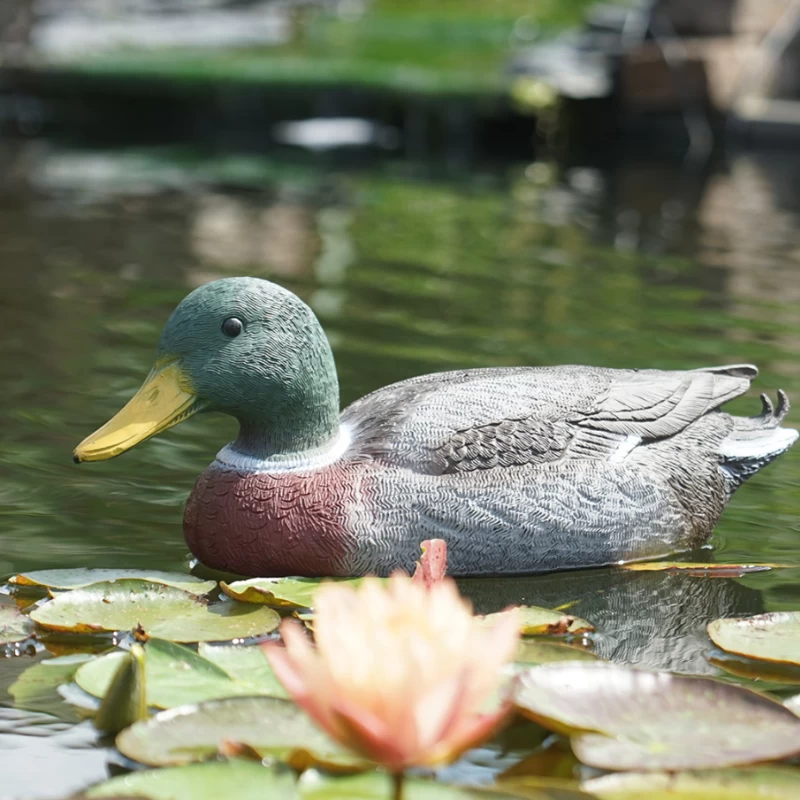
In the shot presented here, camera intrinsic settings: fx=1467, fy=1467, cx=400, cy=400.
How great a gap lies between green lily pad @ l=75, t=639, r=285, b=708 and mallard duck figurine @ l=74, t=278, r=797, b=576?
777mm

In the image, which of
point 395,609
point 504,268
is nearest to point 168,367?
point 395,609

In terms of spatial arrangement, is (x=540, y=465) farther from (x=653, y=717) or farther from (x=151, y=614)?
(x=653, y=717)

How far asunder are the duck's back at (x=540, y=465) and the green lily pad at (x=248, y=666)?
79cm

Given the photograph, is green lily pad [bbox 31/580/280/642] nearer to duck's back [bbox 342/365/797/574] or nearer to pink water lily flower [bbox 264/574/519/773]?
duck's back [bbox 342/365/797/574]

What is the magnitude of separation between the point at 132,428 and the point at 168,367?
19cm

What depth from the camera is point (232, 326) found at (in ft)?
12.3

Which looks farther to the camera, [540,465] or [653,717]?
[540,465]

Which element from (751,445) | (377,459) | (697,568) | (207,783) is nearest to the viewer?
(207,783)

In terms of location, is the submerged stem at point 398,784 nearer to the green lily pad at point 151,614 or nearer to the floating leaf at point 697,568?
the green lily pad at point 151,614

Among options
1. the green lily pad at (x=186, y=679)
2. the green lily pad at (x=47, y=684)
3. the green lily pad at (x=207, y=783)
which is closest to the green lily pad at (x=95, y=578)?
the green lily pad at (x=47, y=684)

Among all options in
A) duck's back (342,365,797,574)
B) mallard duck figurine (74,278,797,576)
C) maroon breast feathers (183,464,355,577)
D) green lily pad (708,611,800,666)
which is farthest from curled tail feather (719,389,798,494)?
maroon breast feathers (183,464,355,577)

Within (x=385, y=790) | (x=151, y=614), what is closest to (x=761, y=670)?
(x=385, y=790)

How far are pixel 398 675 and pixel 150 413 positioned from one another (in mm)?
2104

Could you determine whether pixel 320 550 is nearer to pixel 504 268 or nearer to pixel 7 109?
pixel 504 268
